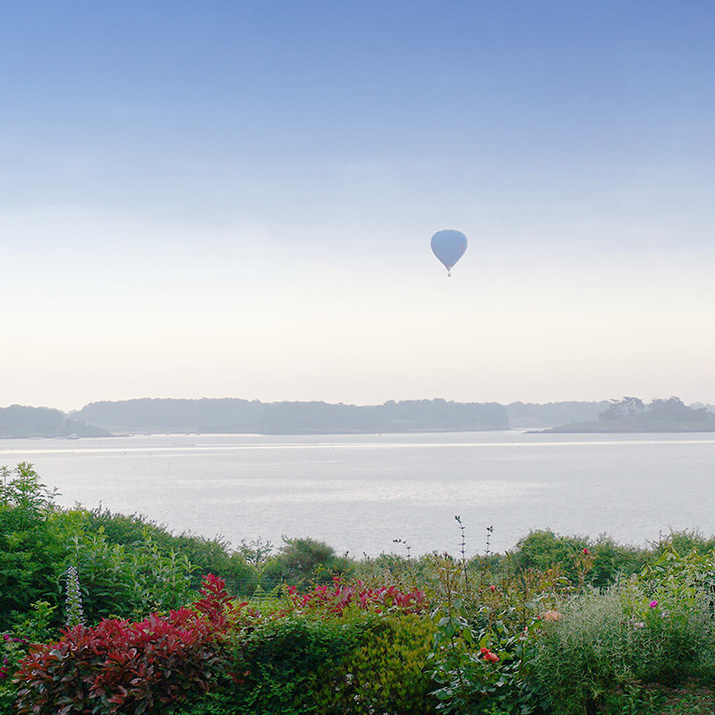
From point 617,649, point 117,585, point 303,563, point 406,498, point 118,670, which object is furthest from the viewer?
point 406,498

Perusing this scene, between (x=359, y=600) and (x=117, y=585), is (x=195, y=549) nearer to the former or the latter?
(x=117, y=585)

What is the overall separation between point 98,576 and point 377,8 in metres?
14.5

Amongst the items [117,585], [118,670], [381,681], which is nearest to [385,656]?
[381,681]

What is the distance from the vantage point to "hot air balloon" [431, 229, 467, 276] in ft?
112

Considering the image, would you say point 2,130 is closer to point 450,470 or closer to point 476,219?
point 476,219

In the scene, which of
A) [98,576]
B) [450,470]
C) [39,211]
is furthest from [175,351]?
[450,470]

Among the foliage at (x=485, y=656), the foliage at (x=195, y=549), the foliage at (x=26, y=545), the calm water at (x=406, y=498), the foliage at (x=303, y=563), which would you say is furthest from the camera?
the calm water at (x=406, y=498)

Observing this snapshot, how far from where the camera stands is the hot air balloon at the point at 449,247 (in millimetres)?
34250

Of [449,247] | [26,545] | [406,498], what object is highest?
[449,247]

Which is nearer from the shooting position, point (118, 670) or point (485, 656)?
point (118, 670)

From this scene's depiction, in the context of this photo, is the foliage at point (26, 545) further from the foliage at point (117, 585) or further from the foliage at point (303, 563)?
the foliage at point (303, 563)

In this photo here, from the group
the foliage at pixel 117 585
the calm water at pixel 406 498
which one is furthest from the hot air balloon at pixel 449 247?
the foliage at pixel 117 585

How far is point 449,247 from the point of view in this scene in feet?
113

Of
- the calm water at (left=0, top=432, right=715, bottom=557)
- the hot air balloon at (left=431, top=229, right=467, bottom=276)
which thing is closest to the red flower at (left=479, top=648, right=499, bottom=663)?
the calm water at (left=0, top=432, right=715, bottom=557)
